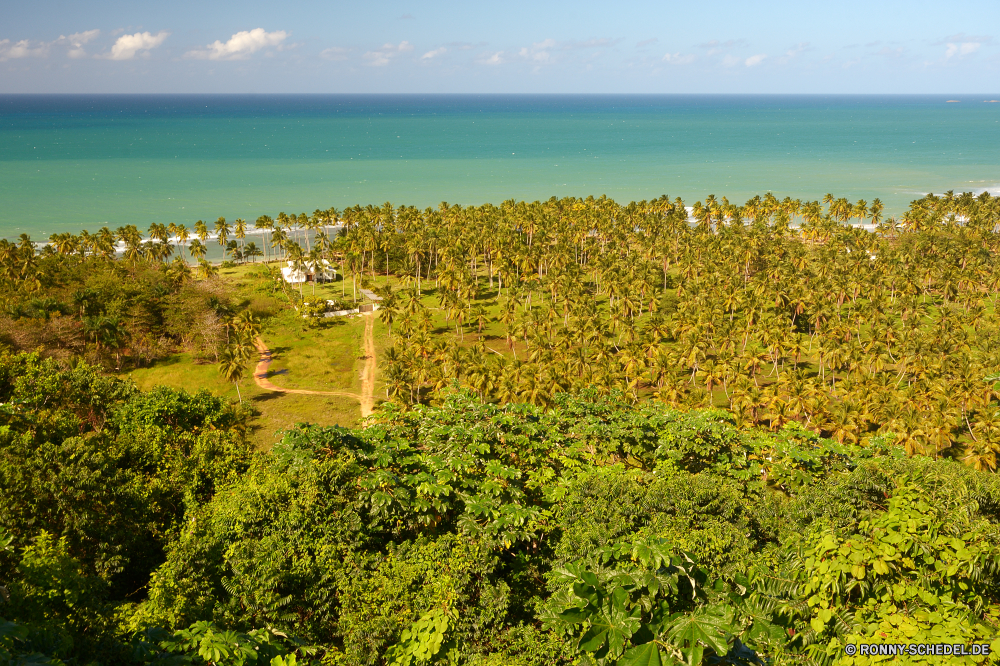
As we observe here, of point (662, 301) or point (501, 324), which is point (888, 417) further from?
point (501, 324)

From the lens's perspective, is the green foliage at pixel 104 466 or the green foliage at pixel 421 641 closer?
the green foliage at pixel 421 641

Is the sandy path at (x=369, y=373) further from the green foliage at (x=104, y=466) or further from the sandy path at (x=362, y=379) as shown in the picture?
the green foliage at (x=104, y=466)

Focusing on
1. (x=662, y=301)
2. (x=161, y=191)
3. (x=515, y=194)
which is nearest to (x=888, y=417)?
(x=662, y=301)

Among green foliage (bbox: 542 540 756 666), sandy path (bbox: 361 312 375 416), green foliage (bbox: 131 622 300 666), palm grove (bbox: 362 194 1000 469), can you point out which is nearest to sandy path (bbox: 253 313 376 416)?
sandy path (bbox: 361 312 375 416)

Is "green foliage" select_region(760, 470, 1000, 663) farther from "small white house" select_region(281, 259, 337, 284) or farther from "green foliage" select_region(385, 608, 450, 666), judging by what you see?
"small white house" select_region(281, 259, 337, 284)

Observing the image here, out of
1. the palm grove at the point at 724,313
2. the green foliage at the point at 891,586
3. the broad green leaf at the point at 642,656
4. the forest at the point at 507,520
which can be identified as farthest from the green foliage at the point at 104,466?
the palm grove at the point at 724,313

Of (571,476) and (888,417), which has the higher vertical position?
(571,476)
